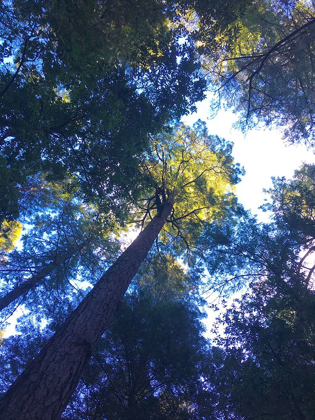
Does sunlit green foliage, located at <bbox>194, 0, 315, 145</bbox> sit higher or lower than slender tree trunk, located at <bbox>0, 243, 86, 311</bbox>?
higher

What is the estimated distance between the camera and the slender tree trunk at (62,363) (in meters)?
2.81

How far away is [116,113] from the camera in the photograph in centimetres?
487

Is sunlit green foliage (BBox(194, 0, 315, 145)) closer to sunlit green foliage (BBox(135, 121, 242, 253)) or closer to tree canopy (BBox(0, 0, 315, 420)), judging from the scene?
tree canopy (BBox(0, 0, 315, 420))

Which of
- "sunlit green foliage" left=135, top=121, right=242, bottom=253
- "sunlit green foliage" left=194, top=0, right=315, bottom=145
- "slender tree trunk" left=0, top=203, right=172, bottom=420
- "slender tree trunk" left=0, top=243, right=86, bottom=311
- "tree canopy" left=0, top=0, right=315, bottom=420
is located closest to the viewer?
"slender tree trunk" left=0, top=203, right=172, bottom=420

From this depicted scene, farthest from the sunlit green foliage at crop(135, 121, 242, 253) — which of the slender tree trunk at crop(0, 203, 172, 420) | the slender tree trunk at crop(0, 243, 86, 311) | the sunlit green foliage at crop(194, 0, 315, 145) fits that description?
the slender tree trunk at crop(0, 203, 172, 420)

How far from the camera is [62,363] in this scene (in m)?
3.41

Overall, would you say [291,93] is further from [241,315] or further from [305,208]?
[241,315]

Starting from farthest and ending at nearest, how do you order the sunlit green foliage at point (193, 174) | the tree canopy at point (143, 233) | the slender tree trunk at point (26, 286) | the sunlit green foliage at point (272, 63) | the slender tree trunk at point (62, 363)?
the sunlit green foliage at point (193, 174) < the slender tree trunk at point (26, 286) < the sunlit green foliage at point (272, 63) < the tree canopy at point (143, 233) < the slender tree trunk at point (62, 363)

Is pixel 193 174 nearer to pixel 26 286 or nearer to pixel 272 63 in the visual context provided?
pixel 272 63

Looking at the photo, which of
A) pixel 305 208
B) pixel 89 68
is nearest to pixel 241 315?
pixel 305 208

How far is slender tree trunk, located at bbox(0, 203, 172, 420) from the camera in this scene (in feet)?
9.23

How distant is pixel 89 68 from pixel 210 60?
768 centimetres

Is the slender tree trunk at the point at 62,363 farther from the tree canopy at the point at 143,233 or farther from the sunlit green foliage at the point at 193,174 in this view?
the sunlit green foliage at the point at 193,174

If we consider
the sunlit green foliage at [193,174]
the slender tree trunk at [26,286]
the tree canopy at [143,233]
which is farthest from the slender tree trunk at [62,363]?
the sunlit green foliage at [193,174]
